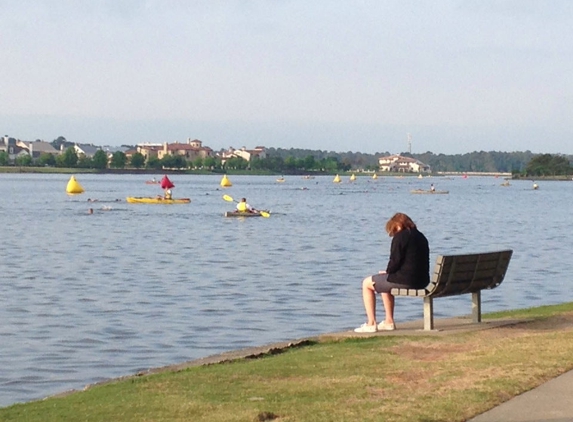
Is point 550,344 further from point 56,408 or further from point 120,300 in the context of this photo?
point 120,300

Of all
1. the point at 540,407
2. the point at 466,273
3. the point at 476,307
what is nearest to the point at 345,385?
the point at 540,407

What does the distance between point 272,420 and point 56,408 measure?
256 centimetres

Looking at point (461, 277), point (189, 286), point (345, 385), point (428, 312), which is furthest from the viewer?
point (189, 286)

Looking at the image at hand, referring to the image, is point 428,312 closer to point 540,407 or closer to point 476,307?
point 476,307

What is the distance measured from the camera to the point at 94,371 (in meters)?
17.1

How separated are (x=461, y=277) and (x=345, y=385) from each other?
5084mm

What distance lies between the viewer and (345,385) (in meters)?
11.3

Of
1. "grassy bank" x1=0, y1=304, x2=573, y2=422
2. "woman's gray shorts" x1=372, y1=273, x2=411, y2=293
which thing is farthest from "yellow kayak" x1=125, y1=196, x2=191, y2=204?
"grassy bank" x1=0, y1=304, x2=573, y2=422

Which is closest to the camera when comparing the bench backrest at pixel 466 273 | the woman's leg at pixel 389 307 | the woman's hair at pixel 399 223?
the bench backrest at pixel 466 273

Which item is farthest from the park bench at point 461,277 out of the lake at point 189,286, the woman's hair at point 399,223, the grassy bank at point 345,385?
the lake at point 189,286

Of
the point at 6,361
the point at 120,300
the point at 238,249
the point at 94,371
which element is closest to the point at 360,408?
the point at 94,371

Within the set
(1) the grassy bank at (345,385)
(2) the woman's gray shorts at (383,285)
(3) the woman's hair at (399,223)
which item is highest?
(3) the woman's hair at (399,223)

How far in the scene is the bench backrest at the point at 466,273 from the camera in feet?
50.8

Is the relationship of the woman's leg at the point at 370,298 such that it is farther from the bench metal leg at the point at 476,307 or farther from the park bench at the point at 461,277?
the bench metal leg at the point at 476,307
